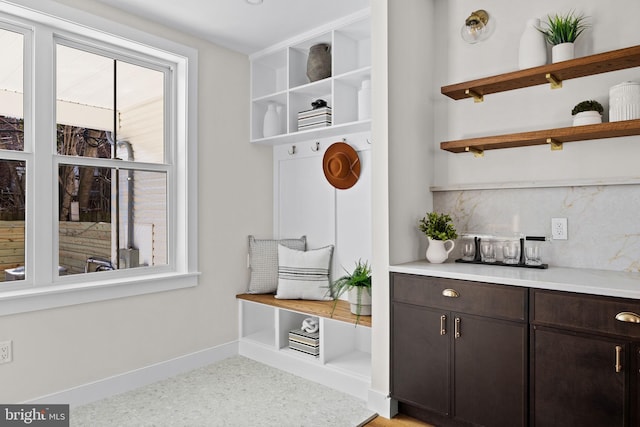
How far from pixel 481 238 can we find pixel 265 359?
187 centimetres

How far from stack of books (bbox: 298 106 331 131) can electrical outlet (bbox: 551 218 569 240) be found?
66.5 inches

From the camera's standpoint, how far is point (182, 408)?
253 cm

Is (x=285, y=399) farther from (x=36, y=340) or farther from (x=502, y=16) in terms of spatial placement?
(x=502, y=16)

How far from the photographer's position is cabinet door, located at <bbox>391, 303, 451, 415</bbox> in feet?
7.30

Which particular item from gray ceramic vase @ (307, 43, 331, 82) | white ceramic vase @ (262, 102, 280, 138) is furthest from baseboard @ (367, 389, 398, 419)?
gray ceramic vase @ (307, 43, 331, 82)

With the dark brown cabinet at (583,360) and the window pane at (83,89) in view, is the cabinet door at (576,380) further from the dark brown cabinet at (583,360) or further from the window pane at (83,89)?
the window pane at (83,89)

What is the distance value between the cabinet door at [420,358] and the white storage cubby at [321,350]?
321mm

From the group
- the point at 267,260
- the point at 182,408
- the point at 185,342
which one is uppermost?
the point at 267,260

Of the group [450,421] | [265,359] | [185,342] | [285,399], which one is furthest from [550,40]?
[185,342]

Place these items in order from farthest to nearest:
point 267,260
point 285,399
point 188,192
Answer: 1. point 267,260
2. point 188,192
3. point 285,399

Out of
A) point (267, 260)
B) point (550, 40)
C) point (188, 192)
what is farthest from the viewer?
point (267, 260)

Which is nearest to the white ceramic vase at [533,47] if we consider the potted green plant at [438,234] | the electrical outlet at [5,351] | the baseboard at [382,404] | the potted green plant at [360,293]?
the potted green plant at [438,234]

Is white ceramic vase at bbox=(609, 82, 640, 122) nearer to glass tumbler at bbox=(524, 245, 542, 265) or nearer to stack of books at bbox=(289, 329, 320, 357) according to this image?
glass tumbler at bbox=(524, 245, 542, 265)

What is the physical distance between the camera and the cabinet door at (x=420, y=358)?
7.30 ft
